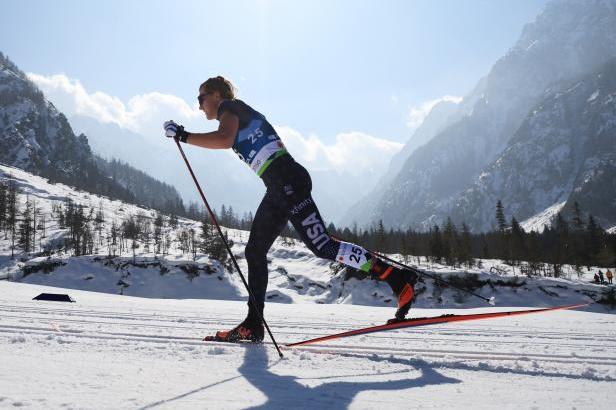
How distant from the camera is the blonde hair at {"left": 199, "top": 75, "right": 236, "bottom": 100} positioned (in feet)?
13.5

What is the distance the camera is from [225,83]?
4121 mm

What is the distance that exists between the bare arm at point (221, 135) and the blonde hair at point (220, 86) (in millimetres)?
440

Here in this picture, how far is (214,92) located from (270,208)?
4.42 ft

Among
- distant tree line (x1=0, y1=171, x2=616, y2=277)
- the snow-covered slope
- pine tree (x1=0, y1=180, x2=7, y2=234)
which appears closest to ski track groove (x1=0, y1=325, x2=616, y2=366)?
the snow-covered slope

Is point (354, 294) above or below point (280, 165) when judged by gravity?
below

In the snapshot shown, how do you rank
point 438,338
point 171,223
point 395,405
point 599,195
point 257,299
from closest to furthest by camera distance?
1. point 395,405
2. point 438,338
3. point 257,299
4. point 171,223
5. point 599,195

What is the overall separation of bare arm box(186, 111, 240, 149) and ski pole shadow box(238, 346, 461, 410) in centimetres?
198

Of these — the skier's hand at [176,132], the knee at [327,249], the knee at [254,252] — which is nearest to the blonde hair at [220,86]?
the skier's hand at [176,132]

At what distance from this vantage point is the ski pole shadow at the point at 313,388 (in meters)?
1.64

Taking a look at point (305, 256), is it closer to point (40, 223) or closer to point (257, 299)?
point (40, 223)

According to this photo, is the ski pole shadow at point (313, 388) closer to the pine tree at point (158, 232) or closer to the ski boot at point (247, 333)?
the ski boot at point (247, 333)

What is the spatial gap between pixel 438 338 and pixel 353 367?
1538 millimetres

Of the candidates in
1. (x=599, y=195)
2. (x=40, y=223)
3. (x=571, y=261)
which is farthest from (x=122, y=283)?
(x=599, y=195)

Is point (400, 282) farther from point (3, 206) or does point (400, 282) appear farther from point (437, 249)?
point (3, 206)
